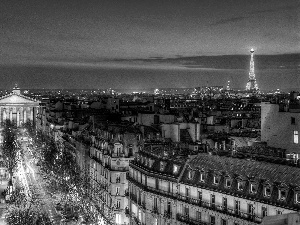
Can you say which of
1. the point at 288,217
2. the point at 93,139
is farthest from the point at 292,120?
the point at 288,217

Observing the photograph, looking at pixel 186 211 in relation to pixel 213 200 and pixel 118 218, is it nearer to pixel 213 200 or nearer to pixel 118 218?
pixel 213 200

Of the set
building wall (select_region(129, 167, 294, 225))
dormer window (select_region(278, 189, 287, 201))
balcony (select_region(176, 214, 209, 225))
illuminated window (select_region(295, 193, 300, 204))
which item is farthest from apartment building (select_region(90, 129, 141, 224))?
illuminated window (select_region(295, 193, 300, 204))

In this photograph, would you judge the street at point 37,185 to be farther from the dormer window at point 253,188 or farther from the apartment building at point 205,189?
the dormer window at point 253,188

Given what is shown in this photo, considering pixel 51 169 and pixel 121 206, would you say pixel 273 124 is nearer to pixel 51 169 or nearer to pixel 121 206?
pixel 121 206

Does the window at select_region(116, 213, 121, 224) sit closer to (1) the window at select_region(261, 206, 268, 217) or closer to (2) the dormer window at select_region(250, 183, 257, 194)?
(2) the dormer window at select_region(250, 183, 257, 194)

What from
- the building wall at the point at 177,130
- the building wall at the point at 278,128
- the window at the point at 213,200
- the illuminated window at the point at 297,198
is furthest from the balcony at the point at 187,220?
the building wall at the point at 177,130

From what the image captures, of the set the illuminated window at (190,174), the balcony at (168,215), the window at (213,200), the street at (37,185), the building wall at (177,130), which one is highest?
the building wall at (177,130)

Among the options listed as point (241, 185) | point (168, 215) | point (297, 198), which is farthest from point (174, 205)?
point (297, 198)
